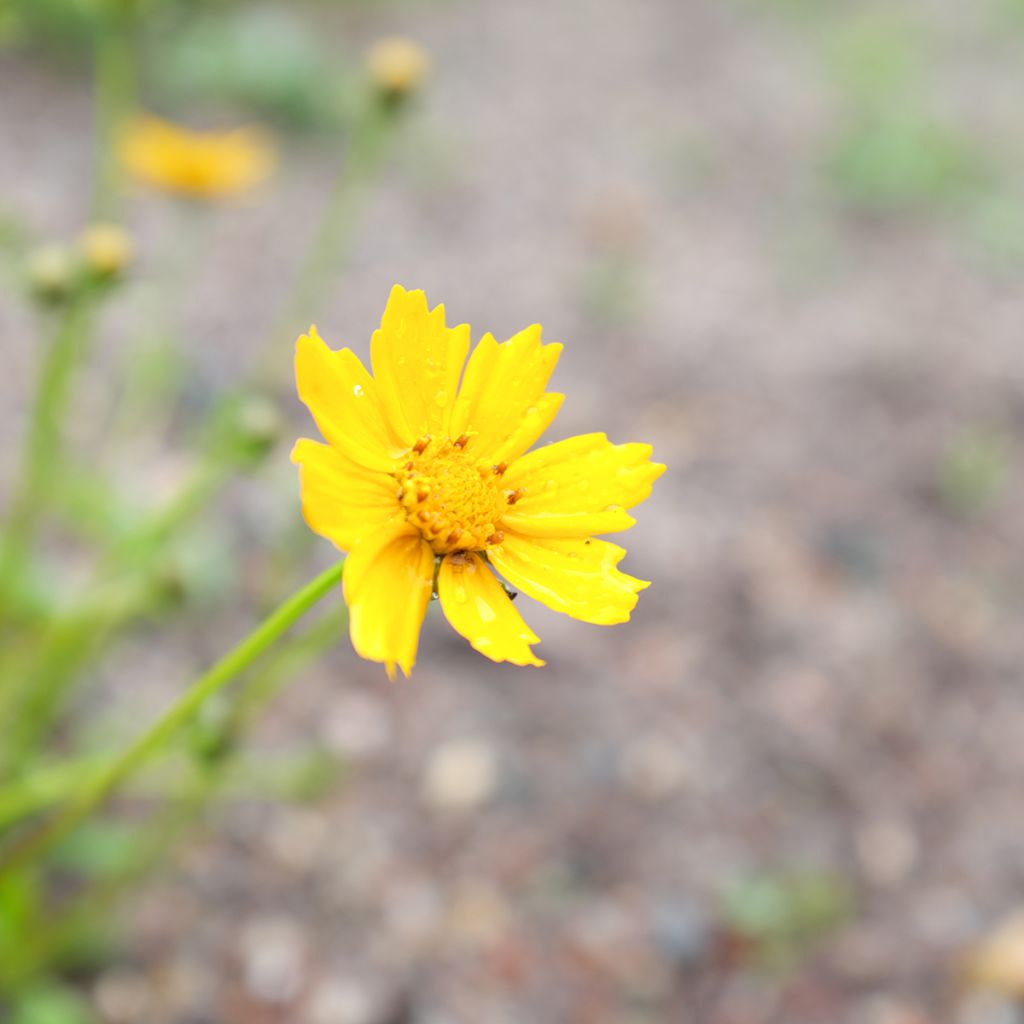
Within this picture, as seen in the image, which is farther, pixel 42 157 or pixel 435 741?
pixel 42 157

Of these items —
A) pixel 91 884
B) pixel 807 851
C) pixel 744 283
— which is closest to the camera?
pixel 91 884

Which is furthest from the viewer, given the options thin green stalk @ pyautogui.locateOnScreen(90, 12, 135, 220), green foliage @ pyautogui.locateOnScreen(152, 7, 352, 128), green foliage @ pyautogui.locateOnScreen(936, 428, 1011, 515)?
green foliage @ pyautogui.locateOnScreen(152, 7, 352, 128)

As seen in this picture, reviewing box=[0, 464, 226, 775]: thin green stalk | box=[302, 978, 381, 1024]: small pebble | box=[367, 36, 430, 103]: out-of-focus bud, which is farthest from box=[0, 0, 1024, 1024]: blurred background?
box=[367, 36, 430, 103]: out-of-focus bud

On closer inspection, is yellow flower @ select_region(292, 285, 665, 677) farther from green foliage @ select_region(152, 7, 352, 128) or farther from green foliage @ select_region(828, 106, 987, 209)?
green foliage @ select_region(828, 106, 987, 209)

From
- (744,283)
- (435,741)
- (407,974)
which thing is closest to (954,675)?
(435,741)

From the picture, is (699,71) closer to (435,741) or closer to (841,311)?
(841,311)

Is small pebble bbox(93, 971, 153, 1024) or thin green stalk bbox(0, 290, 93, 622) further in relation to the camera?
small pebble bbox(93, 971, 153, 1024)

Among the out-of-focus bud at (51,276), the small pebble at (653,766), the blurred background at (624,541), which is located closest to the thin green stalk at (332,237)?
the blurred background at (624,541)
